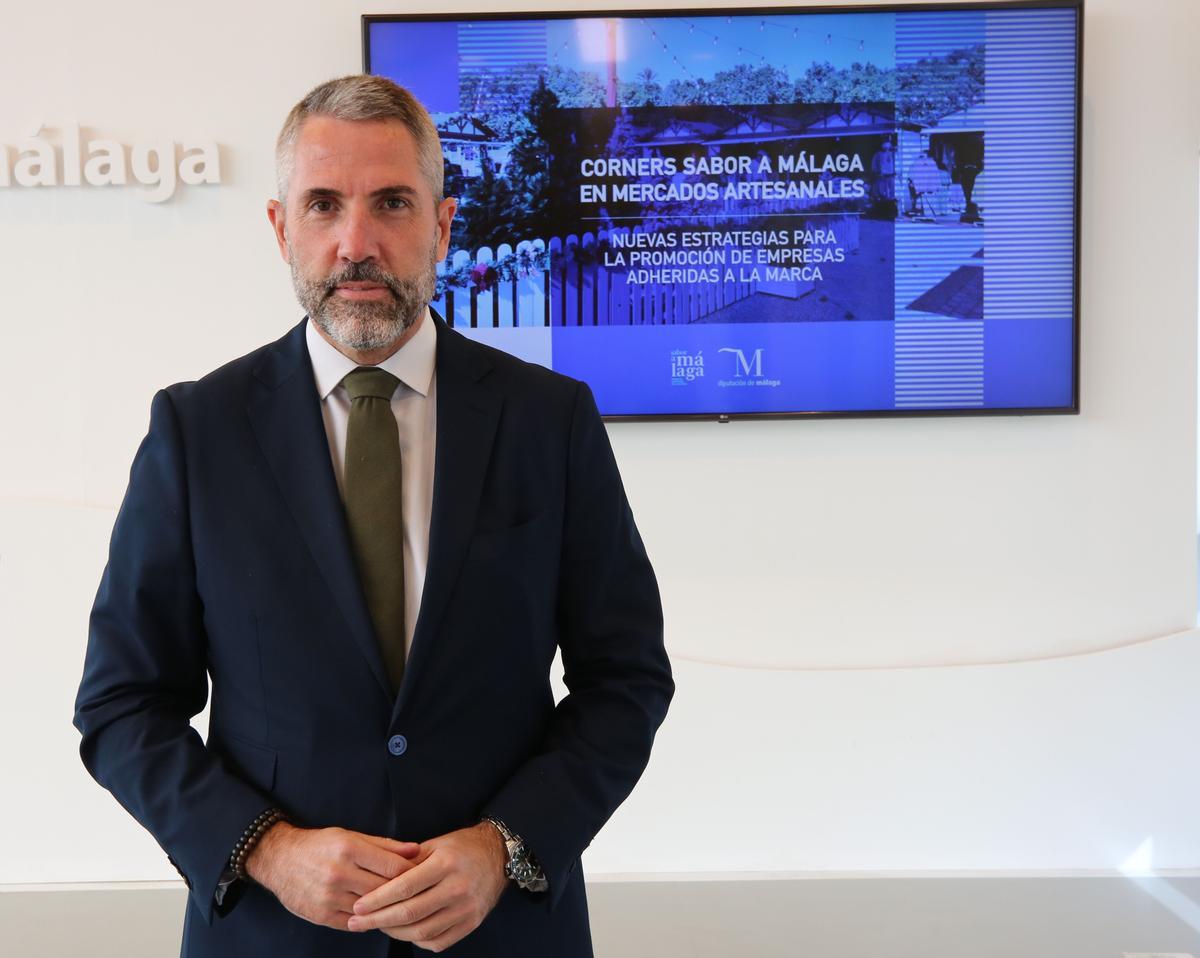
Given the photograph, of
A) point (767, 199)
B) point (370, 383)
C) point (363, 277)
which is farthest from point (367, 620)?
point (767, 199)

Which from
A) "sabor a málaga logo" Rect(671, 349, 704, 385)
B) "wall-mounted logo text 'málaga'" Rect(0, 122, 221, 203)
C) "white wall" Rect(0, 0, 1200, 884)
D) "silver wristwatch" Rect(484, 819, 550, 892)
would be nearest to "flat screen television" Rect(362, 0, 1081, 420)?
"sabor a málaga logo" Rect(671, 349, 704, 385)

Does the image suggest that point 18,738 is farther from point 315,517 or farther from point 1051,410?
point 1051,410

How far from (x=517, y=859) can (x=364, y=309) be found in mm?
659

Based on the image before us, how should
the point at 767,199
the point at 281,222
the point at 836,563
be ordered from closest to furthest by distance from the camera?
1. the point at 281,222
2. the point at 767,199
3. the point at 836,563

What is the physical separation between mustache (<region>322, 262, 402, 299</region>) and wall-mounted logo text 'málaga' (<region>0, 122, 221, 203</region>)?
1882mm

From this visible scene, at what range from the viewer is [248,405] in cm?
145

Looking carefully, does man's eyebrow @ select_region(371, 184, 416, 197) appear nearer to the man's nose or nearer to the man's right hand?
the man's nose

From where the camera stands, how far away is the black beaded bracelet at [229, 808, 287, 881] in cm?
130

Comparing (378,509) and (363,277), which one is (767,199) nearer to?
(363,277)

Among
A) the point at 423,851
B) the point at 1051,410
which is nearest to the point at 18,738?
the point at 423,851

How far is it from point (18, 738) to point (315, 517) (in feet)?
7.65

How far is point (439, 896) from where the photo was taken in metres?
1.28

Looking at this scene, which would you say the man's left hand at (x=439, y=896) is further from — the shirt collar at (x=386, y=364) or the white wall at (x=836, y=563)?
the white wall at (x=836, y=563)

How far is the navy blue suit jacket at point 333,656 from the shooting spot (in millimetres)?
1352
